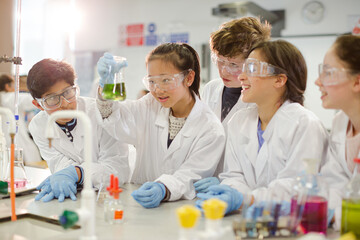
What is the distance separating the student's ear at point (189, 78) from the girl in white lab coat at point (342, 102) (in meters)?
0.83

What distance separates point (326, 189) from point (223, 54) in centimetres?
118

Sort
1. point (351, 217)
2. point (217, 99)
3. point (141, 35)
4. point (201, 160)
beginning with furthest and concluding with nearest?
point (141, 35) → point (217, 99) → point (201, 160) → point (351, 217)

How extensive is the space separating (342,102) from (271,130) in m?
0.42

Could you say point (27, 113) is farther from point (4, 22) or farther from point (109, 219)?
point (109, 219)

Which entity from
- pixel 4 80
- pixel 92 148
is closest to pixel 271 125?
pixel 92 148

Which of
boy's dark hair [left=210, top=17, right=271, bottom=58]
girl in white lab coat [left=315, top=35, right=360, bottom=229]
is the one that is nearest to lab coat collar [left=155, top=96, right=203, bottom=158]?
boy's dark hair [left=210, top=17, right=271, bottom=58]

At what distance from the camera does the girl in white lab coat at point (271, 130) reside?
1.90 meters

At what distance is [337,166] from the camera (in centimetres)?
178

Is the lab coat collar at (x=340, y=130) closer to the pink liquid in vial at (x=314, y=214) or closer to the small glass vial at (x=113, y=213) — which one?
the pink liquid in vial at (x=314, y=214)

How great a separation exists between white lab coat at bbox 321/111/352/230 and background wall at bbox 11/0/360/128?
4977 millimetres

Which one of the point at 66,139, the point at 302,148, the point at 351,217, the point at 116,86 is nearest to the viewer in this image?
the point at 351,217

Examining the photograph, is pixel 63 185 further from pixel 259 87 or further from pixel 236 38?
pixel 236 38

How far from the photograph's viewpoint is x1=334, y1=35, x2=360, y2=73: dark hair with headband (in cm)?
169

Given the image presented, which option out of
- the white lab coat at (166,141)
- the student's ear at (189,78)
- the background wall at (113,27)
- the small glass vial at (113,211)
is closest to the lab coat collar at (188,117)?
the white lab coat at (166,141)
